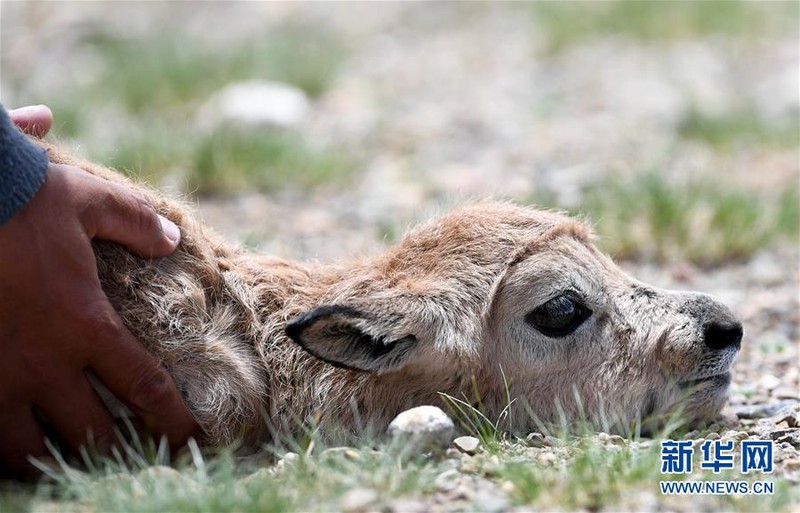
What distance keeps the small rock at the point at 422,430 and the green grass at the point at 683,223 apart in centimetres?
404

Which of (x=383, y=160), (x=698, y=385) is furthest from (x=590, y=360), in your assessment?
(x=383, y=160)

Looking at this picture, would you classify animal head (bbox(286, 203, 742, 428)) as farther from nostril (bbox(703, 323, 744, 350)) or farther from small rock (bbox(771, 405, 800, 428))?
small rock (bbox(771, 405, 800, 428))

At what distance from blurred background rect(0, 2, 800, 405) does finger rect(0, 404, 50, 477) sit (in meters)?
1.72

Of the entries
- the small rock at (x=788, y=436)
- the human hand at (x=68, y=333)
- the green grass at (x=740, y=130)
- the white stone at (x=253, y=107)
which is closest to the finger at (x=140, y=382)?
the human hand at (x=68, y=333)

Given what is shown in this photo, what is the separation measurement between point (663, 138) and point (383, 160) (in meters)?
2.94

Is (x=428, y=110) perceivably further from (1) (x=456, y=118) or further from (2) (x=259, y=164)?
(2) (x=259, y=164)

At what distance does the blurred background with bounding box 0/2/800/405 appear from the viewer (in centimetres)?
861

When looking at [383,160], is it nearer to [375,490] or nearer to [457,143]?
[457,143]

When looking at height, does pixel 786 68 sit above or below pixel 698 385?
above

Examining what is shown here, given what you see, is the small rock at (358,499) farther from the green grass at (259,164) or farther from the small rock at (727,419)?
the green grass at (259,164)

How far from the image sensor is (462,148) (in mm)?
11859

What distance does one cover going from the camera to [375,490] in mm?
4160

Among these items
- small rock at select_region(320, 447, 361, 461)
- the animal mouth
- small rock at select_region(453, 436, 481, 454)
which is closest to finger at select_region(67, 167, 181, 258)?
small rock at select_region(320, 447, 361, 461)

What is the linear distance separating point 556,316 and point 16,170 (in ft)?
8.28
